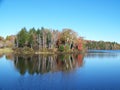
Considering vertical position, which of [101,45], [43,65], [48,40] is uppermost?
[48,40]

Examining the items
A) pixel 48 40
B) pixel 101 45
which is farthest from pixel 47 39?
pixel 101 45

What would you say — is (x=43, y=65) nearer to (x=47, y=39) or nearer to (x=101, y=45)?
(x=47, y=39)

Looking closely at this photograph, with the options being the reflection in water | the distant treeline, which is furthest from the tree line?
the distant treeline

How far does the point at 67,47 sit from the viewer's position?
201 feet

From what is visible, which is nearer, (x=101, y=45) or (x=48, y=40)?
(x=48, y=40)

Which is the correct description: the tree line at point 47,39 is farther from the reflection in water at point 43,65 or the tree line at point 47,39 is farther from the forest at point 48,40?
the reflection in water at point 43,65

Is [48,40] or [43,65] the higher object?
[48,40]

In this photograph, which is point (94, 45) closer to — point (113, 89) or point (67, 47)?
point (67, 47)

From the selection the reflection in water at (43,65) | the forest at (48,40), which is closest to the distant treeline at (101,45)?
the forest at (48,40)

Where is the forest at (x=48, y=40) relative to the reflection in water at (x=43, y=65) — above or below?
above

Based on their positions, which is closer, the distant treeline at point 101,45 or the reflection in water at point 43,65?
the reflection in water at point 43,65

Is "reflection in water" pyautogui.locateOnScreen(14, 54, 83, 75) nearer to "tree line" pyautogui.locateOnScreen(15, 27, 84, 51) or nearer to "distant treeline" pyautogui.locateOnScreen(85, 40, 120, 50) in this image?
"tree line" pyautogui.locateOnScreen(15, 27, 84, 51)

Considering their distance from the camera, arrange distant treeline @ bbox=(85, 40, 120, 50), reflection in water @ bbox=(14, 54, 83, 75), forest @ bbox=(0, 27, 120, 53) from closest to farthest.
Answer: reflection in water @ bbox=(14, 54, 83, 75), forest @ bbox=(0, 27, 120, 53), distant treeline @ bbox=(85, 40, 120, 50)

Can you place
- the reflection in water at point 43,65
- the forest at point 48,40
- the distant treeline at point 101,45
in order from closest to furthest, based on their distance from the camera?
the reflection in water at point 43,65, the forest at point 48,40, the distant treeline at point 101,45
